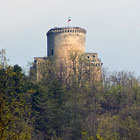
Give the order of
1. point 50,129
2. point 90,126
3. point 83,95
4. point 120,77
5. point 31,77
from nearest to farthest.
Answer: point 90,126 → point 50,129 → point 83,95 → point 31,77 → point 120,77

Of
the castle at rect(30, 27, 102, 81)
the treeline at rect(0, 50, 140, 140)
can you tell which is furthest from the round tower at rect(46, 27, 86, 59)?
the treeline at rect(0, 50, 140, 140)

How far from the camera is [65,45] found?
60500 mm

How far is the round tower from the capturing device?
6028 centimetres

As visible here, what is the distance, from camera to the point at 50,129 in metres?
41.4

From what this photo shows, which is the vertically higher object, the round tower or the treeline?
the round tower

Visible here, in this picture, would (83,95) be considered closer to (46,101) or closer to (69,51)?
(46,101)

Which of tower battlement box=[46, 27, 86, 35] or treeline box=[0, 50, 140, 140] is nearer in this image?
treeline box=[0, 50, 140, 140]

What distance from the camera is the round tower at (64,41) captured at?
60.3 metres

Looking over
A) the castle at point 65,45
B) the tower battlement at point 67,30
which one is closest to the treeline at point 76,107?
the castle at point 65,45

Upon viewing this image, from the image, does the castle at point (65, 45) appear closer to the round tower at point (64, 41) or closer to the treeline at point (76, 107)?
the round tower at point (64, 41)

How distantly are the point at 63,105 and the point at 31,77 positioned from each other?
10517 mm

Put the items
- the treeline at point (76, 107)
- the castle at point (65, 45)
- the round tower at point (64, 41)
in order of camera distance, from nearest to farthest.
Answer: the treeline at point (76, 107), the castle at point (65, 45), the round tower at point (64, 41)

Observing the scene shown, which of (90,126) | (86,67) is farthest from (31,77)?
(90,126)

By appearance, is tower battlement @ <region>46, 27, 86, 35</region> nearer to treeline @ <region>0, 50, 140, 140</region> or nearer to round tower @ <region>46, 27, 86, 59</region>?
round tower @ <region>46, 27, 86, 59</region>
